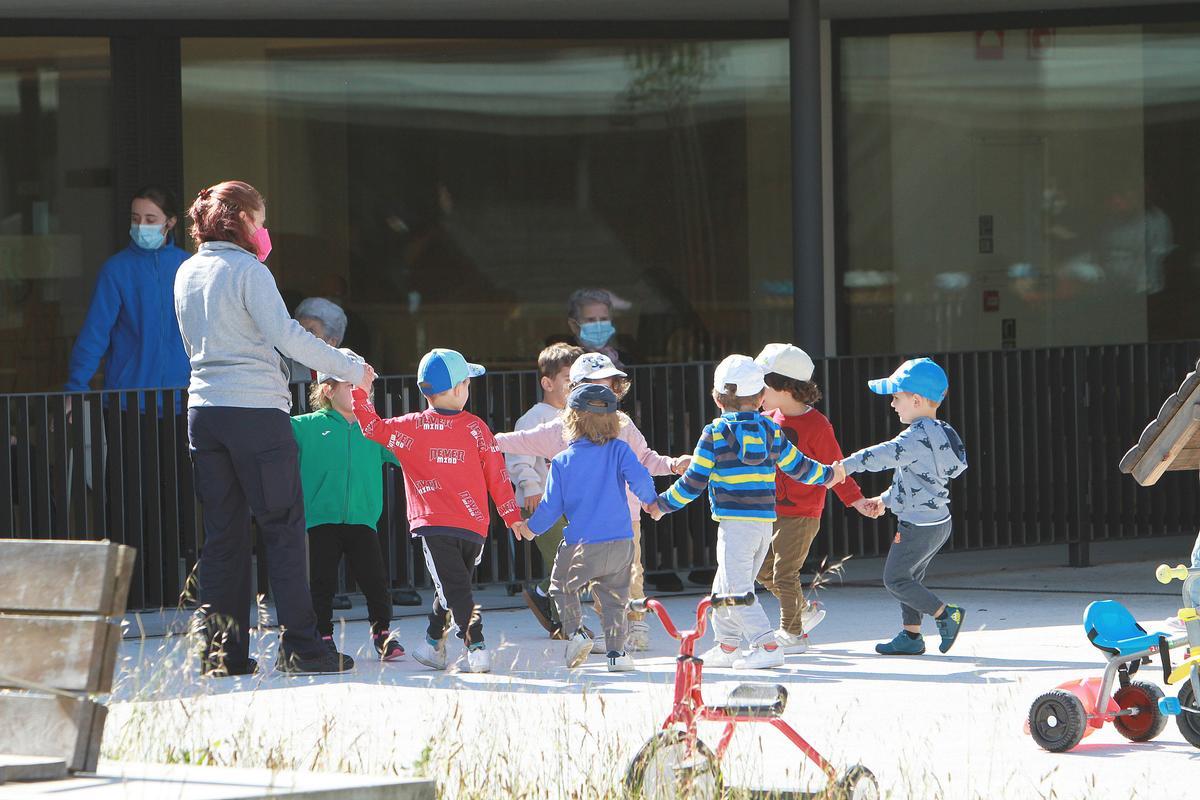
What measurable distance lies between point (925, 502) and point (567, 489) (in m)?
1.56

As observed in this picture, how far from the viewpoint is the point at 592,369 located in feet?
26.6

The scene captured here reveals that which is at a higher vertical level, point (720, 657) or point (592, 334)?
point (592, 334)

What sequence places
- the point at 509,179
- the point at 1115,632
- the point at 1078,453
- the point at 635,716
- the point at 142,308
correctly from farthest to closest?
the point at 509,179
the point at 1078,453
the point at 142,308
the point at 635,716
the point at 1115,632

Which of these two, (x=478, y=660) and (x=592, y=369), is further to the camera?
(x=592, y=369)

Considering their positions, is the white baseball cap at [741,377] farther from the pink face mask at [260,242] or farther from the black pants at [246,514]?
the pink face mask at [260,242]

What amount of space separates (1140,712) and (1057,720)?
1.04 ft

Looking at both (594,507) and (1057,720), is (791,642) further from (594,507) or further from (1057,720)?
(1057,720)

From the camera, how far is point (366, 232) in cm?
1269

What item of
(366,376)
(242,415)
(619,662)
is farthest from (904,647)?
(242,415)

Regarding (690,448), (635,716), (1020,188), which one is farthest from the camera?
(1020,188)

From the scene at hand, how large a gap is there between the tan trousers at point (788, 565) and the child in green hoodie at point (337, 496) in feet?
5.47

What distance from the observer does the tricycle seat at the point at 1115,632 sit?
6.14 metres

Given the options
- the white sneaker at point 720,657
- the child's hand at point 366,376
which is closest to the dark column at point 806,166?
the white sneaker at point 720,657

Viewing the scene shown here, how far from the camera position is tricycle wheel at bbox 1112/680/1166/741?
6.20 metres
